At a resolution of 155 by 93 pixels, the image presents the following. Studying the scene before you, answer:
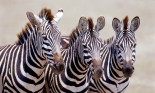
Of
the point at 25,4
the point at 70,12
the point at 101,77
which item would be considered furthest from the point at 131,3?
the point at 101,77

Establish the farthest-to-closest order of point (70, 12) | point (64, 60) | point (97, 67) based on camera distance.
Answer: point (70, 12) < point (64, 60) < point (97, 67)

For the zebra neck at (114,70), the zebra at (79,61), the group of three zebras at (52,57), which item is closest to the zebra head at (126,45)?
the group of three zebras at (52,57)

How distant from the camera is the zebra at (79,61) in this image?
10.4 m

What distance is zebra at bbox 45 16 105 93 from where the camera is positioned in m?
10.4

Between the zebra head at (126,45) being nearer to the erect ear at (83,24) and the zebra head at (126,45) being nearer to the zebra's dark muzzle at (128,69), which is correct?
the zebra's dark muzzle at (128,69)

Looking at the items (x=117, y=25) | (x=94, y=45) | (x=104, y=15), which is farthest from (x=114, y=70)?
(x=104, y=15)

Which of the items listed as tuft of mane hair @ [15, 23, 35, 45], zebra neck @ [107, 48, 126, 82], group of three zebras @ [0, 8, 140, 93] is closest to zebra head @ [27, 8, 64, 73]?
group of three zebras @ [0, 8, 140, 93]

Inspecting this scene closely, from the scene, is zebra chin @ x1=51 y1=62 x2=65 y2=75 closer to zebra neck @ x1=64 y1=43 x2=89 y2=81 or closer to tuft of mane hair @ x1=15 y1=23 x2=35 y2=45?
zebra neck @ x1=64 y1=43 x2=89 y2=81

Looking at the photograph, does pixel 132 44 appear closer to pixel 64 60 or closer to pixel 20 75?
pixel 64 60

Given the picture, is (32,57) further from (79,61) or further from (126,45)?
(126,45)

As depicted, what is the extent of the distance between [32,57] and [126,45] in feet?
5.76

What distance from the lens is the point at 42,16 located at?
411 inches

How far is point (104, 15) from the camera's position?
22.1 metres

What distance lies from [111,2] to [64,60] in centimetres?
1341
